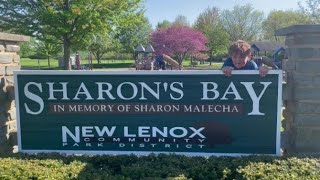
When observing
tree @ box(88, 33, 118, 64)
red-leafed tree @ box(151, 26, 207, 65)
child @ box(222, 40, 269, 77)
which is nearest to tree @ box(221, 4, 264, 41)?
red-leafed tree @ box(151, 26, 207, 65)

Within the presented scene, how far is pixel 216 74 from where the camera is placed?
3.85 meters

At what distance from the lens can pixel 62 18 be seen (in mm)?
15945

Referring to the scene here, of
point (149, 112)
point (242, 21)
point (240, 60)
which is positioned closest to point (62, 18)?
point (149, 112)

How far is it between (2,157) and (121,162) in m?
1.34

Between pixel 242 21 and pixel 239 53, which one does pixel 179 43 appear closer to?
pixel 242 21

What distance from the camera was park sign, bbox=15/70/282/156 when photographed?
152 inches

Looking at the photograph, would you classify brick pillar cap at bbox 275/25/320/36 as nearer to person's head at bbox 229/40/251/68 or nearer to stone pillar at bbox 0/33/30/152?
person's head at bbox 229/40/251/68

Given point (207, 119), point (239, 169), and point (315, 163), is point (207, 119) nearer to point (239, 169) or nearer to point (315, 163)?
point (239, 169)

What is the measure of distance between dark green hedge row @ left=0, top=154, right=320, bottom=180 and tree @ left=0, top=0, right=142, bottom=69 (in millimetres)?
13163

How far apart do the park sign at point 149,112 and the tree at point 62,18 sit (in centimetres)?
1240

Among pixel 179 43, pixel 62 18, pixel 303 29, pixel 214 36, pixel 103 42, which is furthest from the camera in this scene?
pixel 214 36

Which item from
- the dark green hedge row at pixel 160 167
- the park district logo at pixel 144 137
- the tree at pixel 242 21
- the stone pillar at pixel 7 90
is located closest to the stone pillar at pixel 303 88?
the dark green hedge row at pixel 160 167

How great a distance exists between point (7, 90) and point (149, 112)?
1830 millimetres

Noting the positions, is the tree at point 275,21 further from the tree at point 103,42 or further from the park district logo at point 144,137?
the park district logo at point 144,137
